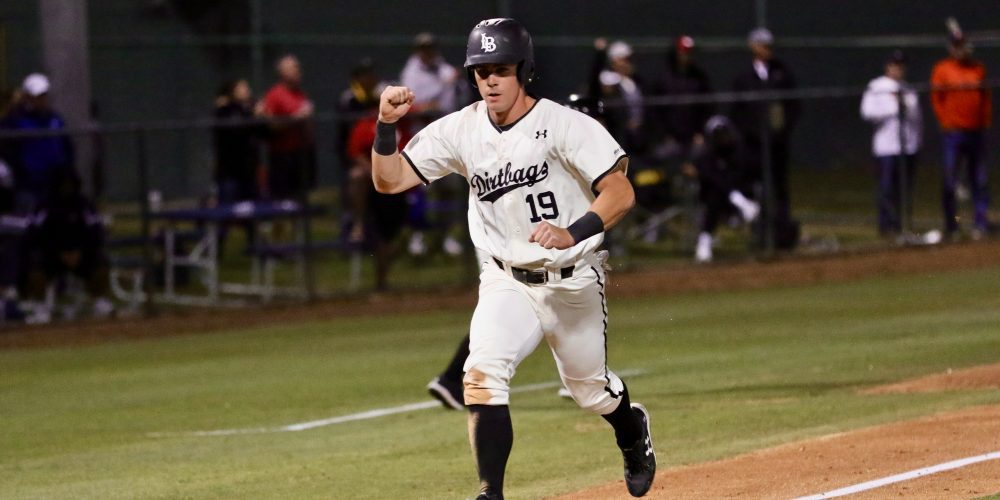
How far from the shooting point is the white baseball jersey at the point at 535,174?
6574 millimetres

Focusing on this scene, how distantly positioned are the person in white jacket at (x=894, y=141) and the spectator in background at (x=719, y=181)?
178 cm

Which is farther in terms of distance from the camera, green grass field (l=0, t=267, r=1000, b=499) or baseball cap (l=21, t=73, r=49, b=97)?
baseball cap (l=21, t=73, r=49, b=97)

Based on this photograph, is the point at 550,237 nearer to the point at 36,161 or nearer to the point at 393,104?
the point at 393,104

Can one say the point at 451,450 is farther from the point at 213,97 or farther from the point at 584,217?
the point at 213,97

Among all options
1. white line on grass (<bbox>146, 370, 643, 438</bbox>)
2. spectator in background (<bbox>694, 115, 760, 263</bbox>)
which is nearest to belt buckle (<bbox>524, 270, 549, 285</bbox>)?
white line on grass (<bbox>146, 370, 643, 438</bbox>)

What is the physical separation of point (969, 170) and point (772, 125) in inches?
107

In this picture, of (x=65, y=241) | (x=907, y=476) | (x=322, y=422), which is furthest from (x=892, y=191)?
(x=907, y=476)

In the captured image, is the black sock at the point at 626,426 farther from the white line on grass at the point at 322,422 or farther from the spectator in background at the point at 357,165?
the spectator in background at the point at 357,165

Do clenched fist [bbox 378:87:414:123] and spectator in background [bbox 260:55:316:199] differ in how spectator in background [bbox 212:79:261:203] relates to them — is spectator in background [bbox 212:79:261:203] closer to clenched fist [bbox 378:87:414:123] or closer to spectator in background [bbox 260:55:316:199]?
spectator in background [bbox 260:55:316:199]

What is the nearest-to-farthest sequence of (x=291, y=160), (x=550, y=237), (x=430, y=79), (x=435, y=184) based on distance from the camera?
(x=550, y=237) → (x=291, y=160) → (x=435, y=184) → (x=430, y=79)

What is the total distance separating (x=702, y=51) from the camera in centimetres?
2673

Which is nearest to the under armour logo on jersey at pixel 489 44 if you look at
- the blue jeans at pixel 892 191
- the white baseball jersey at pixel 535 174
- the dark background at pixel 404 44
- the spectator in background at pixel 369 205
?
the white baseball jersey at pixel 535 174

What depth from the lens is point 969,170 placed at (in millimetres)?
19406

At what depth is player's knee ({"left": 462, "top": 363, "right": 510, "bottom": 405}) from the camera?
6.39 meters
